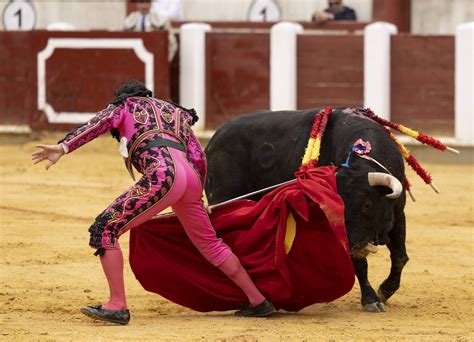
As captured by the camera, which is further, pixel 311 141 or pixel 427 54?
pixel 427 54

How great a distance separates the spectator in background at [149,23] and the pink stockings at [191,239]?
22.5 feet

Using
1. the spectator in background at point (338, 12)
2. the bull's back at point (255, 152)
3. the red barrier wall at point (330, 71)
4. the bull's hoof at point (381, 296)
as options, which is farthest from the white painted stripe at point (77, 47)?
the bull's hoof at point (381, 296)

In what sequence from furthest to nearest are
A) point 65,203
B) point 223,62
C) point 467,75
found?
point 223,62
point 467,75
point 65,203

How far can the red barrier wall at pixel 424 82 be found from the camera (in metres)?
10.9

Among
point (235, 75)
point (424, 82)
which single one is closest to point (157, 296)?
point (424, 82)

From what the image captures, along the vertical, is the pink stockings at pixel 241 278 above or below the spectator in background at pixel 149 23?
below

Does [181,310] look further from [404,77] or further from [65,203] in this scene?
[404,77]

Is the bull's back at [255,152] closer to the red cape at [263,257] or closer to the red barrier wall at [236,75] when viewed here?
the red cape at [263,257]

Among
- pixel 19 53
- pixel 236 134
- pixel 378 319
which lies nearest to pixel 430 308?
pixel 378 319

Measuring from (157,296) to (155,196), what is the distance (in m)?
1.03

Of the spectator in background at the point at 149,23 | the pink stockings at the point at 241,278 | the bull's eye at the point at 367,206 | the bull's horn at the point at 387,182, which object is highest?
the spectator in background at the point at 149,23

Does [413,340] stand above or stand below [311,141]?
below

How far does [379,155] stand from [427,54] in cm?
597

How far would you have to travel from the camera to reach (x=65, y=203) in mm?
8570
